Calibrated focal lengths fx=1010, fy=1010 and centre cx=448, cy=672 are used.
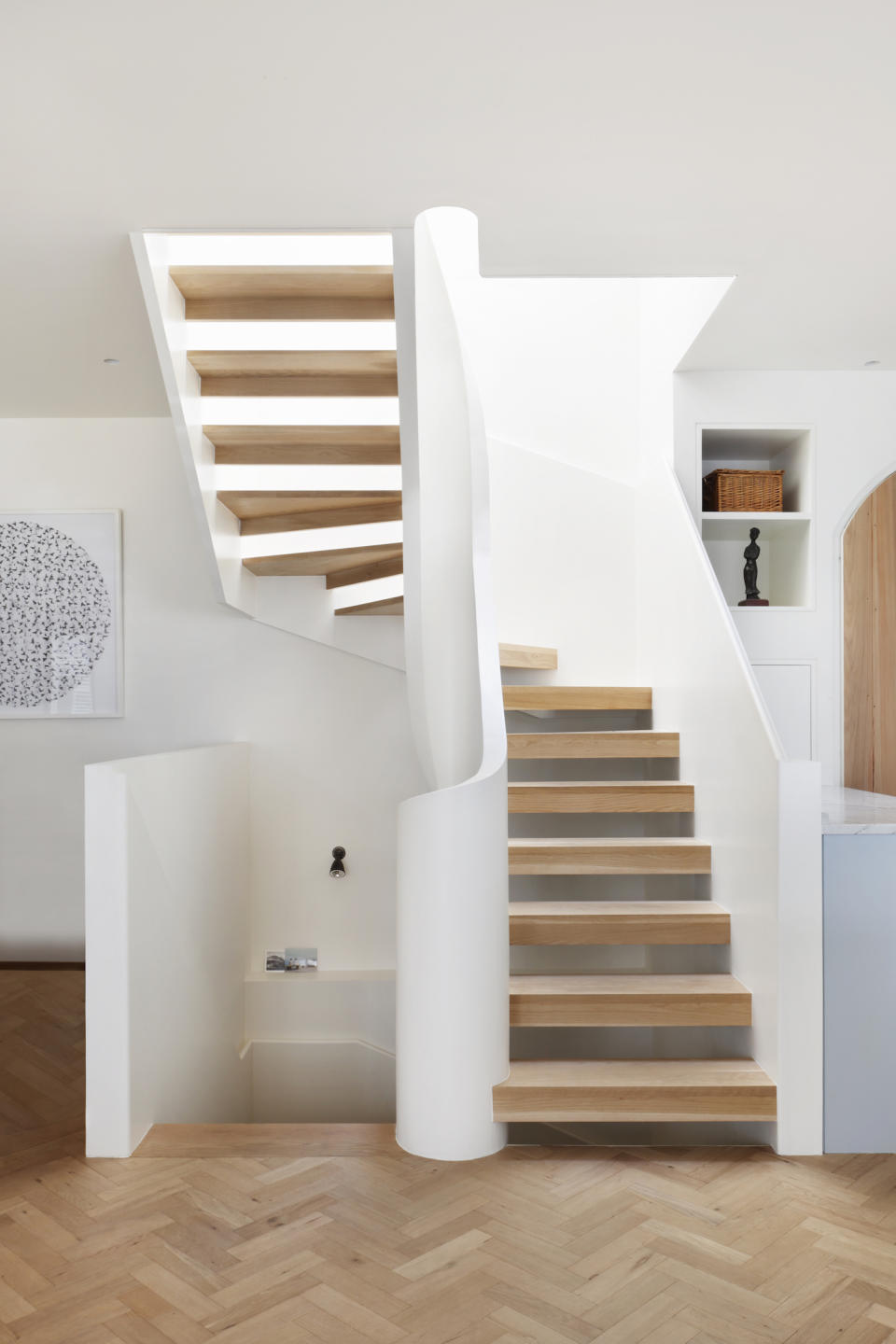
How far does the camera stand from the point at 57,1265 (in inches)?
89.5

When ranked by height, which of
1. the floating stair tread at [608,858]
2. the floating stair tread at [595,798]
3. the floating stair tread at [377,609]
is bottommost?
the floating stair tread at [608,858]

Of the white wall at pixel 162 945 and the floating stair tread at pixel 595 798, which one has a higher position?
the floating stair tread at pixel 595 798

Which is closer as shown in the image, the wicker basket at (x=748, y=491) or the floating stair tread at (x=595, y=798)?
the floating stair tread at (x=595, y=798)

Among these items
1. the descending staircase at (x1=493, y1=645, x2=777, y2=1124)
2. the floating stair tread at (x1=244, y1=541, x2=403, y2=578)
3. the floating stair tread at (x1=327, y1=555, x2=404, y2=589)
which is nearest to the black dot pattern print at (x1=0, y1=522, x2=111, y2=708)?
the floating stair tread at (x1=244, y1=541, x2=403, y2=578)

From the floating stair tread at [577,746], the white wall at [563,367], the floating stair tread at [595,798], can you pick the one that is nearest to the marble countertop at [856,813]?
the floating stair tread at [595,798]

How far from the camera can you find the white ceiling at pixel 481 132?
2.01m

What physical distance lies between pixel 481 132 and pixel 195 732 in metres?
3.61

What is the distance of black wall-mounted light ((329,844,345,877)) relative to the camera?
17.2 ft

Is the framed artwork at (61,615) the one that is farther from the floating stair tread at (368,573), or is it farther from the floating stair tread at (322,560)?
the floating stair tread at (368,573)

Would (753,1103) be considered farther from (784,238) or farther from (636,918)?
(784,238)

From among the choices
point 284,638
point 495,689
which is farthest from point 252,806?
point 495,689

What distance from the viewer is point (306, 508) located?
4.53 metres

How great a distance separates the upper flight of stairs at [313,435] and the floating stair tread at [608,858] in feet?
5.31

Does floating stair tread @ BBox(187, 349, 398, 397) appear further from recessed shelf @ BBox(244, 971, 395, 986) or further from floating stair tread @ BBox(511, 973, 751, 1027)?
recessed shelf @ BBox(244, 971, 395, 986)
